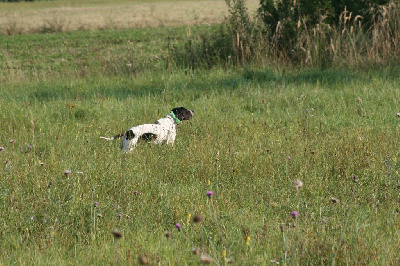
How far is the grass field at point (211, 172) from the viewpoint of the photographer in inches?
114

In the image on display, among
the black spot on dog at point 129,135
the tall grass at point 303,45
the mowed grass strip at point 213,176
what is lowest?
the mowed grass strip at point 213,176

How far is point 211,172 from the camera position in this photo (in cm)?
439

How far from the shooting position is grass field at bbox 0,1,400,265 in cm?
291

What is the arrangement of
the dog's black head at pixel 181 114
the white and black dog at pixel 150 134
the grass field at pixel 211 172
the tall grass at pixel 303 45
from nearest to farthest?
1. the grass field at pixel 211 172
2. the white and black dog at pixel 150 134
3. the dog's black head at pixel 181 114
4. the tall grass at pixel 303 45

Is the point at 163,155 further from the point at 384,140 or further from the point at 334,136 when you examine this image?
the point at 384,140

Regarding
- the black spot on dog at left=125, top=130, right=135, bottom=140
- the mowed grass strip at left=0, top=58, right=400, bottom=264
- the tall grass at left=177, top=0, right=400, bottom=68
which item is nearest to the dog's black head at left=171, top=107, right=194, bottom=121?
the mowed grass strip at left=0, top=58, right=400, bottom=264

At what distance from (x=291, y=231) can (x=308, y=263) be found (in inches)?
9.3

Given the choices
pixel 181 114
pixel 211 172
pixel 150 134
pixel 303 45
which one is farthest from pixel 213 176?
pixel 303 45

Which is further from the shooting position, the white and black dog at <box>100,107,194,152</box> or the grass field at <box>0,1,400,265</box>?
the white and black dog at <box>100,107,194,152</box>

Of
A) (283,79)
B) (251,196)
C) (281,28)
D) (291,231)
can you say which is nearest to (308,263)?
(291,231)

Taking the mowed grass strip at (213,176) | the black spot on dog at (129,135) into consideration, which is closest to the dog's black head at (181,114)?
the mowed grass strip at (213,176)

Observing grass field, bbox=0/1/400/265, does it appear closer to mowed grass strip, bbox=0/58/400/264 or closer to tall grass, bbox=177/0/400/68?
mowed grass strip, bbox=0/58/400/264

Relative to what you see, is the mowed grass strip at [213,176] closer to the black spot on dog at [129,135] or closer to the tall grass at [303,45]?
the black spot on dog at [129,135]

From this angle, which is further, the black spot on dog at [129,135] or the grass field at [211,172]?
the black spot on dog at [129,135]
